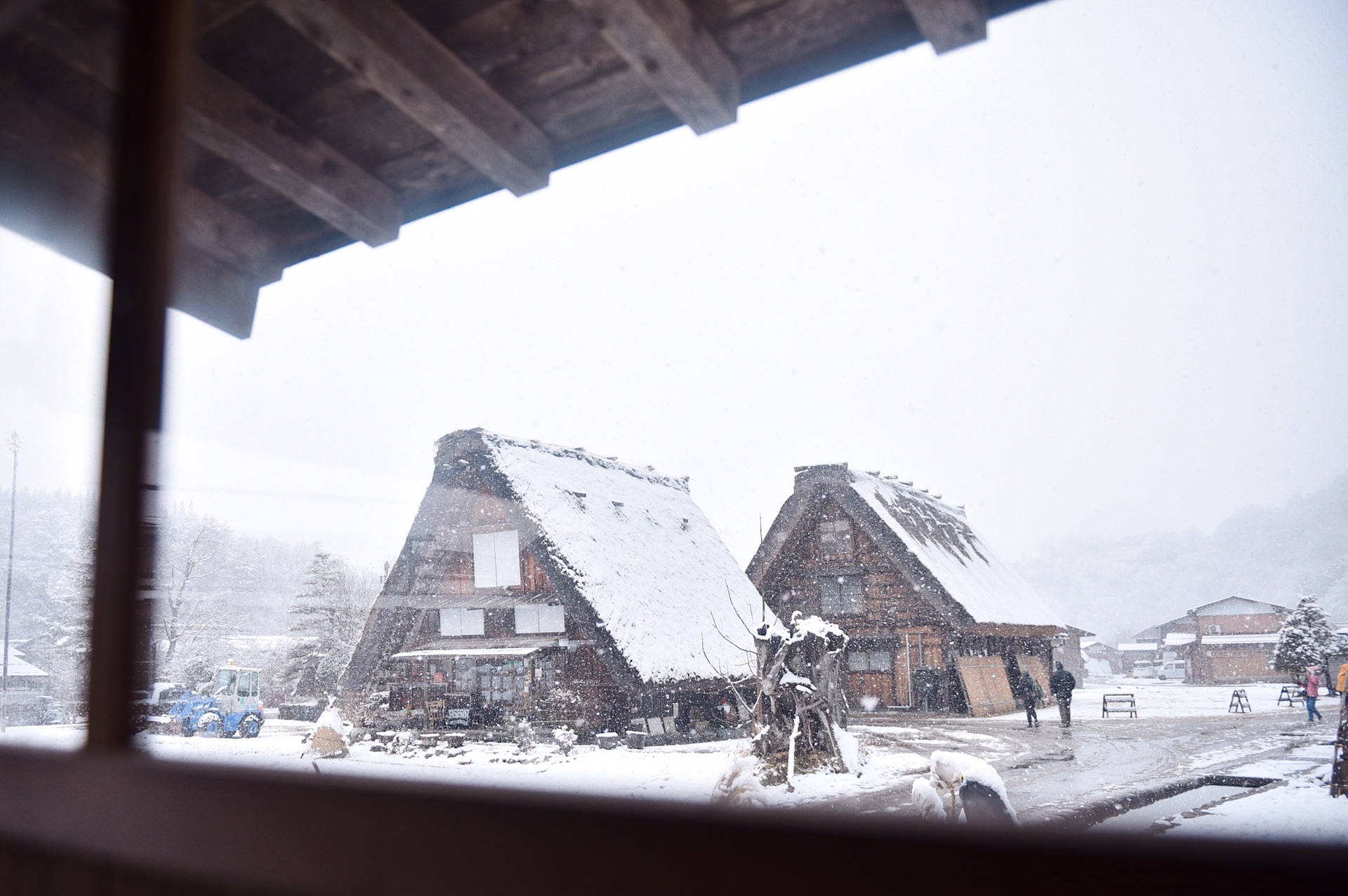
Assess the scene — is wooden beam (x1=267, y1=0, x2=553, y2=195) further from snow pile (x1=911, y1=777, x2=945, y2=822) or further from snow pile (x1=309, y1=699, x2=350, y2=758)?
snow pile (x1=309, y1=699, x2=350, y2=758)

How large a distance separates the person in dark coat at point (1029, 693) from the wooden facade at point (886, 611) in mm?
56

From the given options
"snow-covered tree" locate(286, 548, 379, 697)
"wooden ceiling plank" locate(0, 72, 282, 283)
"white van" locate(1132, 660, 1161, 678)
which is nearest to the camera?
"wooden ceiling plank" locate(0, 72, 282, 283)

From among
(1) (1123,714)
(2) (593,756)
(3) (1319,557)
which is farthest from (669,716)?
(3) (1319,557)

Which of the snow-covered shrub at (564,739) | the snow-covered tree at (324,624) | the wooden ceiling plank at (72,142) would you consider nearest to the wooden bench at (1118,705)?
the snow-covered shrub at (564,739)

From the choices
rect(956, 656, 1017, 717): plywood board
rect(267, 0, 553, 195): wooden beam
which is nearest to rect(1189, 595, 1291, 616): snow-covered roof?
rect(956, 656, 1017, 717): plywood board

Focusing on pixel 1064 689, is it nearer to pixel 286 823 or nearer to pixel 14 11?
pixel 286 823

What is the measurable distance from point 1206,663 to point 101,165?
3315mm

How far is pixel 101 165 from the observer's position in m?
1.35

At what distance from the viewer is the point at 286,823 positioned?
691mm

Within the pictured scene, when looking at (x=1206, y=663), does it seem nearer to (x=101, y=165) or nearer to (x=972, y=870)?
(x=972, y=870)

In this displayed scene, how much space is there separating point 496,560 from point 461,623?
51 centimetres

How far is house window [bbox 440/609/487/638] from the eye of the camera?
5.73 m

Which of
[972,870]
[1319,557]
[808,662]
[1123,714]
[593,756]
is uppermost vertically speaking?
[1319,557]

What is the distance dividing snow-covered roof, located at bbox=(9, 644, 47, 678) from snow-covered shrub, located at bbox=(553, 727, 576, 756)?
290 cm
